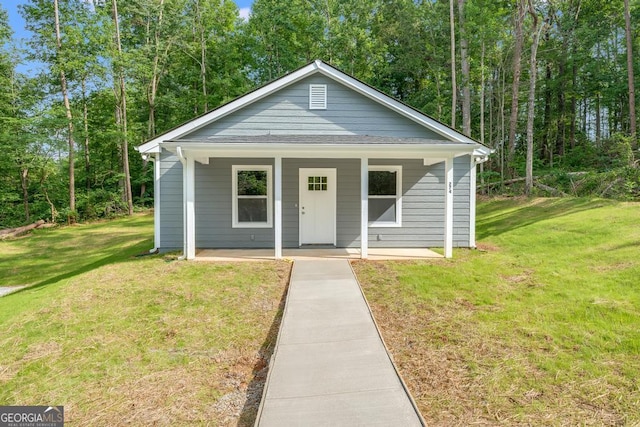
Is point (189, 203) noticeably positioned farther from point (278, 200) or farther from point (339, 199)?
point (339, 199)

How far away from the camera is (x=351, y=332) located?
4.20 metres

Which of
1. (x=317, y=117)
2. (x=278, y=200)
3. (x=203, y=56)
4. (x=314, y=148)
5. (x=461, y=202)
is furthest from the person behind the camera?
(x=203, y=56)

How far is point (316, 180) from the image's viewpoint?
9055mm

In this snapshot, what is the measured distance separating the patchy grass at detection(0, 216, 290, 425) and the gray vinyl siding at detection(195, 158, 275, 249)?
1494mm

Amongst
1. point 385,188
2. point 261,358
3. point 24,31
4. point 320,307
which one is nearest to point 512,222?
point 385,188

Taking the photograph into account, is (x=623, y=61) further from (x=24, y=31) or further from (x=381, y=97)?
(x=24, y=31)

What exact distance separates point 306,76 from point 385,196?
3865mm

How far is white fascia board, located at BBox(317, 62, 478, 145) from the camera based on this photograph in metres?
8.80

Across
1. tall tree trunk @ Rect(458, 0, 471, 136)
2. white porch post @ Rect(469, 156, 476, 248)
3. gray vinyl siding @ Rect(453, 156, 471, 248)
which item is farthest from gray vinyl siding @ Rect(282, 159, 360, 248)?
tall tree trunk @ Rect(458, 0, 471, 136)

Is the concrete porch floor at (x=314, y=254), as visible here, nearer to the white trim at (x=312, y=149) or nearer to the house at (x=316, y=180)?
the house at (x=316, y=180)

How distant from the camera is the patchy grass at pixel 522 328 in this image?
289cm

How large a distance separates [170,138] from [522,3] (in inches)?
624

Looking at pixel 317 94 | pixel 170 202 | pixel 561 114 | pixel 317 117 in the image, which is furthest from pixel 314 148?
pixel 561 114

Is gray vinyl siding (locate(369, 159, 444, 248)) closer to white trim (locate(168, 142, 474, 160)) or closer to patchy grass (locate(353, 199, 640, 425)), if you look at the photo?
patchy grass (locate(353, 199, 640, 425))
